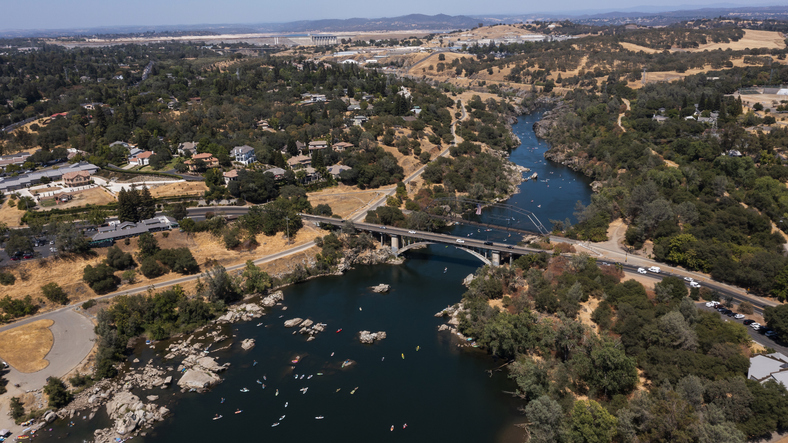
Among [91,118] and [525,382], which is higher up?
[91,118]

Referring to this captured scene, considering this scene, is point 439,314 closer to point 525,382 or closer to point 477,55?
point 525,382

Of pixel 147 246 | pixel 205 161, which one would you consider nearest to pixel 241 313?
pixel 147 246

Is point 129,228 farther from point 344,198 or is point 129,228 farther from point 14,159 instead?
point 14,159

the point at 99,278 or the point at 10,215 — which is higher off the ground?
the point at 10,215

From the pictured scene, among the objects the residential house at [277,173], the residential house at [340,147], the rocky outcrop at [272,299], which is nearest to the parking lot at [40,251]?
the rocky outcrop at [272,299]

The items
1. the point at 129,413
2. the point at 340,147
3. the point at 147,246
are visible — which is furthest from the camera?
the point at 340,147


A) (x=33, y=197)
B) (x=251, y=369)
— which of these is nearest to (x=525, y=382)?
(x=251, y=369)
